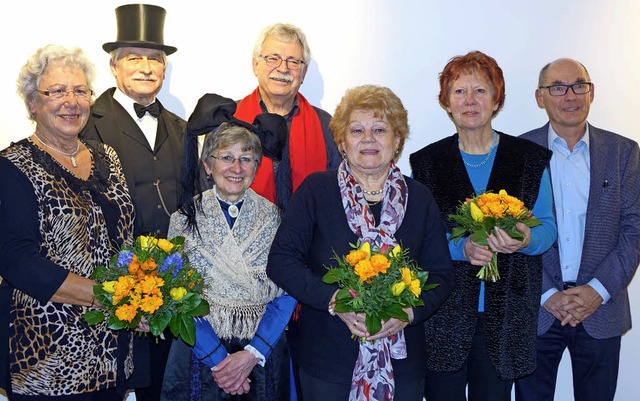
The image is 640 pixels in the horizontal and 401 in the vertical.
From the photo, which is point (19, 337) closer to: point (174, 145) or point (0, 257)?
point (0, 257)

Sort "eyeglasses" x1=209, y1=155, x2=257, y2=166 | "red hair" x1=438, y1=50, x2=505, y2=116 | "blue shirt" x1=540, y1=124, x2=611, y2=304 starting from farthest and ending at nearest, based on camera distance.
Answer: "blue shirt" x1=540, y1=124, x2=611, y2=304 → "red hair" x1=438, y1=50, x2=505, y2=116 → "eyeglasses" x1=209, y1=155, x2=257, y2=166

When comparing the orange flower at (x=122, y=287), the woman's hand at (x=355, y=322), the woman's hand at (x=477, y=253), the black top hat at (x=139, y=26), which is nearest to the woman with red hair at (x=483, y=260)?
the woman's hand at (x=477, y=253)

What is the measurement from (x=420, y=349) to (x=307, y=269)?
648mm

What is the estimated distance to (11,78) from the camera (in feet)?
15.1

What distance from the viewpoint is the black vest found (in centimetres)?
338

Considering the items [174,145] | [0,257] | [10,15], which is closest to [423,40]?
[174,145]

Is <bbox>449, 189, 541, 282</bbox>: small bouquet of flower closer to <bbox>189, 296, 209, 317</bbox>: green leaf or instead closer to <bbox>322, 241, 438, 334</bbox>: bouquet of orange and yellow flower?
<bbox>322, 241, 438, 334</bbox>: bouquet of orange and yellow flower

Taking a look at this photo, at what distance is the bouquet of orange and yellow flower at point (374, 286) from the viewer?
2.73 meters

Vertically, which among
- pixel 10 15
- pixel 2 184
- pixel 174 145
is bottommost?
pixel 2 184

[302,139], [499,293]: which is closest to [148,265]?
[302,139]

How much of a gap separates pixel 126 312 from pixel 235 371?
61cm

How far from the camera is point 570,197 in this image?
3912mm

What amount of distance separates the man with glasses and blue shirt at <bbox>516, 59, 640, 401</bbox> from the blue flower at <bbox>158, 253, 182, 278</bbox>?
6.59 ft

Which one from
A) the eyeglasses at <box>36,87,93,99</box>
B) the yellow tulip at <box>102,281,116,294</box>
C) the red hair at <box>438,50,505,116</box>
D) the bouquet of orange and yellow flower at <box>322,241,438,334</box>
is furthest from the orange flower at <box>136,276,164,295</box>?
the red hair at <box>438,50,505,116</box>
